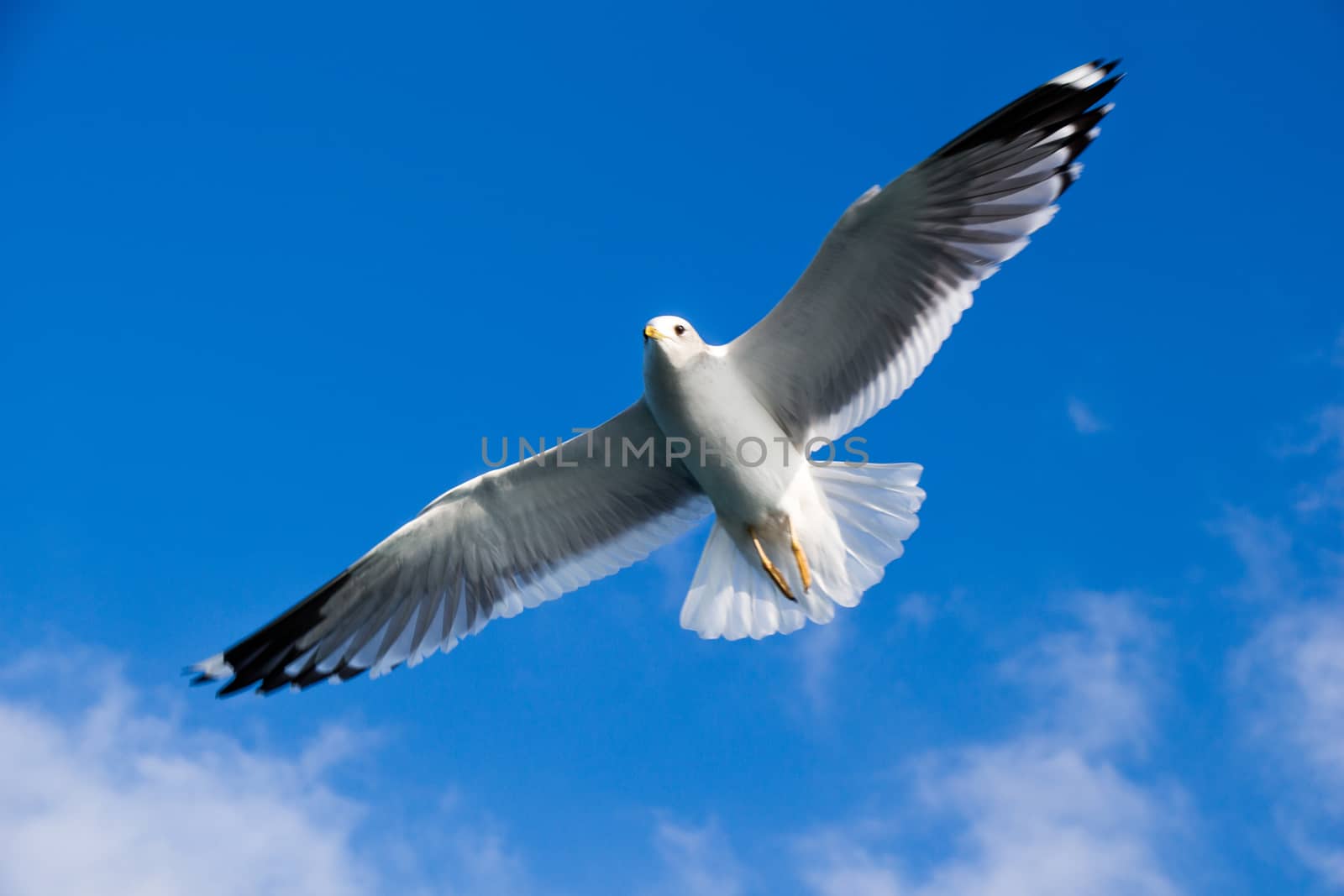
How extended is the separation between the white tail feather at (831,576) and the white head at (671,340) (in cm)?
74

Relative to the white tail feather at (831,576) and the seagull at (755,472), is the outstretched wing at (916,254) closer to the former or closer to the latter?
the seagull at (755,472)

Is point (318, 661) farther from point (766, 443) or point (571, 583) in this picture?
point (766, 443)

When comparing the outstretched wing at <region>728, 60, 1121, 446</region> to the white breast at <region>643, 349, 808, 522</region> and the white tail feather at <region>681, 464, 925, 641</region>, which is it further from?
the white tail feather at <region>681, 464, 925, 641</region>

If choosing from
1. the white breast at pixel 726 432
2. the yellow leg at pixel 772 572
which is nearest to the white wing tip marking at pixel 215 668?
the white breast at pixel 726 432

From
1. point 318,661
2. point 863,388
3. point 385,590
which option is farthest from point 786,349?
point 318,661

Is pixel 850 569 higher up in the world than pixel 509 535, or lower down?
lower down

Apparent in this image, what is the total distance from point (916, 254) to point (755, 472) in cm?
106

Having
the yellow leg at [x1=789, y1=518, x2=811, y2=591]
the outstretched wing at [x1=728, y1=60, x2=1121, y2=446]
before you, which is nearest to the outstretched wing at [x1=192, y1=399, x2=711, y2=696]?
the yellow leg at [x1=789, y1=518, x2=811, y2=591]

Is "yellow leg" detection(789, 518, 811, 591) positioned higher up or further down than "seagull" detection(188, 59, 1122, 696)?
further down

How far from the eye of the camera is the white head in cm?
444

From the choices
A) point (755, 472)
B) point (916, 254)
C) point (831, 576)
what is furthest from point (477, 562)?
point (916, 254)

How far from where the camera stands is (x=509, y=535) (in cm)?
517

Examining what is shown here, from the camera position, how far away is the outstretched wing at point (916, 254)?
4242 mm

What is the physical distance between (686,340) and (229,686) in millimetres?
2508
